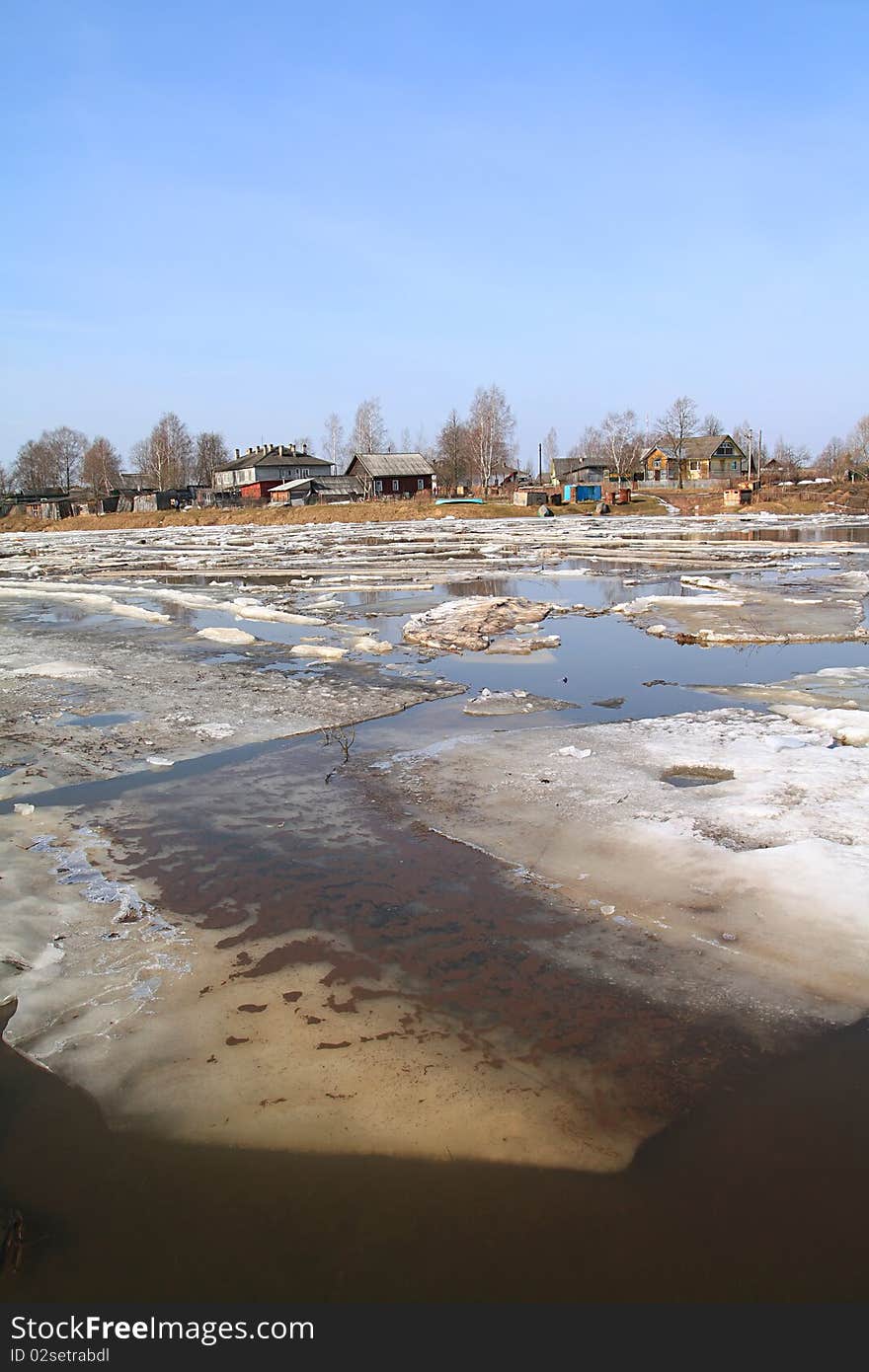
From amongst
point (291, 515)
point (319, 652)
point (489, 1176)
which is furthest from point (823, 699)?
point (291, 515)

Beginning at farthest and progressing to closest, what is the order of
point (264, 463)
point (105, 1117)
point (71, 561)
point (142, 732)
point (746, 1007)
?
point (264, 463)
point (71, 561)
point (142, 732)
point (746, 1007)
point (105, 1117)

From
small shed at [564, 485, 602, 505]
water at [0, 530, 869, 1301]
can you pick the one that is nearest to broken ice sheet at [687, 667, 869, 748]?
water at [0, 530, 869, 1301]

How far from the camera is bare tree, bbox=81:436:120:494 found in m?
104

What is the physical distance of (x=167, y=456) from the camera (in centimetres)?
10062

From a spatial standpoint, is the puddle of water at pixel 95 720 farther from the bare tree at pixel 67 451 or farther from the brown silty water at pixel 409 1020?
the bare tree at pixel 67 451

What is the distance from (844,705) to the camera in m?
8.66

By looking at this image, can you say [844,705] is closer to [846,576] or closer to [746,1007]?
[746,1007]

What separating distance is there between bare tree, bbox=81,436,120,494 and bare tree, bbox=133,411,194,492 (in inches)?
137

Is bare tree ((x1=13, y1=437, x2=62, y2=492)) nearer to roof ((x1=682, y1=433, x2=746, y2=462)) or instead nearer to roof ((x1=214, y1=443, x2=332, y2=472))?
roof ((x1=214, y1=443, x2=332, y2=472))

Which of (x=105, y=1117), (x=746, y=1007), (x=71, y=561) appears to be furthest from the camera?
(x=71, y=561)

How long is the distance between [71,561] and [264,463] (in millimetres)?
57096

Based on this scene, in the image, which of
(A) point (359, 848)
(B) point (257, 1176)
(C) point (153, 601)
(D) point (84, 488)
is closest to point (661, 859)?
(A) point (359, 848)

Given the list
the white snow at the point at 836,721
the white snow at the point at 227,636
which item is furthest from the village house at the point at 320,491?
the white snow at the point at 836,721

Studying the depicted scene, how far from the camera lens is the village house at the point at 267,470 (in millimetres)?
85125
